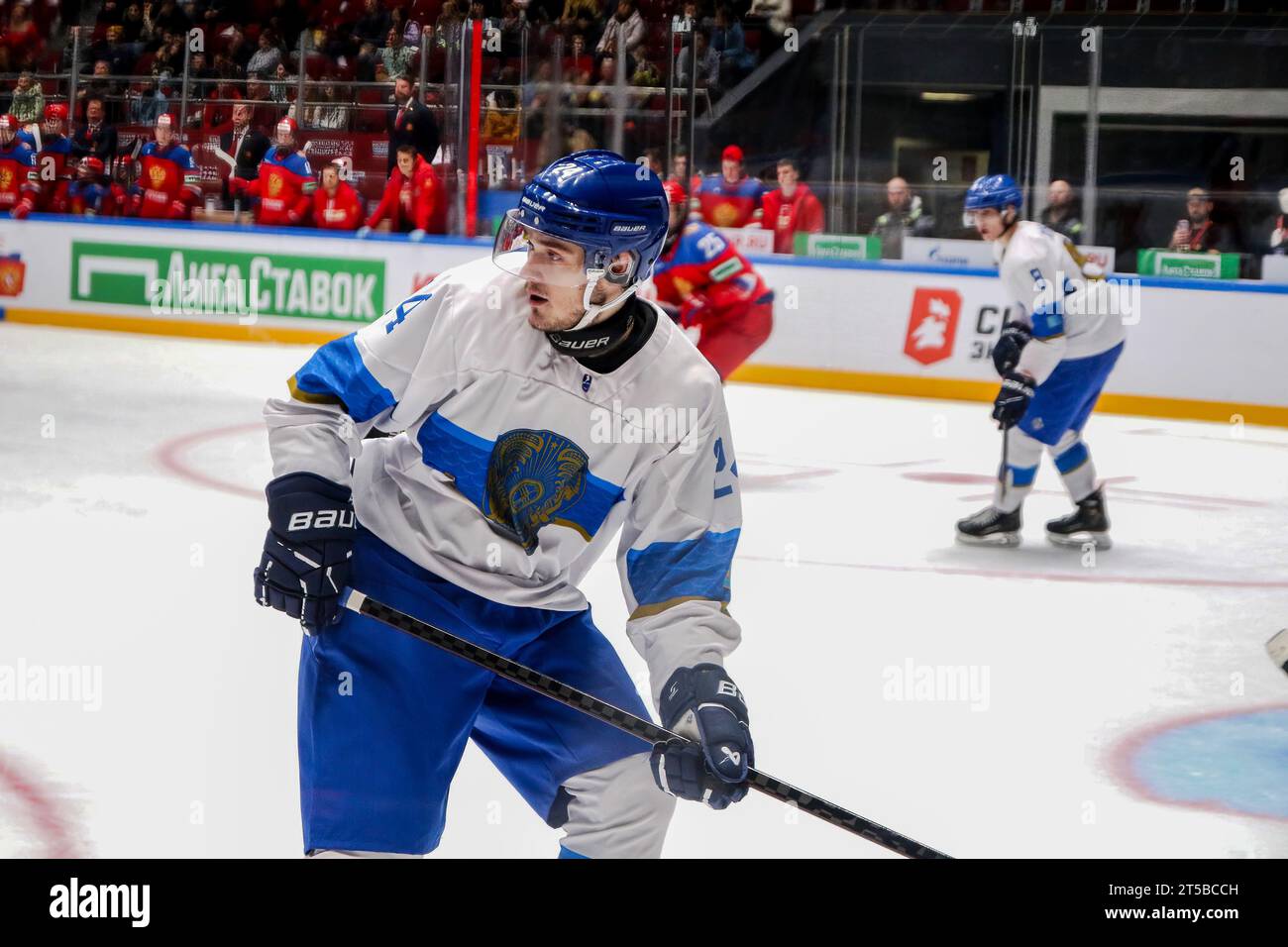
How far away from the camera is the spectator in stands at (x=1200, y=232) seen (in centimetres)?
901

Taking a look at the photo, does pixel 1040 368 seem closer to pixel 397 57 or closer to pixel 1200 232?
pixel 1200 232

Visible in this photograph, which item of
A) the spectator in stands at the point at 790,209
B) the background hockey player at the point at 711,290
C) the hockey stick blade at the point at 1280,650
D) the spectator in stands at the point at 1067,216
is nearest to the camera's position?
the hockey stick blade at the point at 1280,650

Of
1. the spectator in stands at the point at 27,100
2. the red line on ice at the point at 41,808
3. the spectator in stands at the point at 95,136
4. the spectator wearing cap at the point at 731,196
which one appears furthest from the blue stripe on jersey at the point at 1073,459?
the spectator in stands at the point at 27,100

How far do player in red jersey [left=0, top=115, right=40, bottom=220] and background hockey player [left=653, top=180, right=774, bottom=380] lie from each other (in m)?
6.40

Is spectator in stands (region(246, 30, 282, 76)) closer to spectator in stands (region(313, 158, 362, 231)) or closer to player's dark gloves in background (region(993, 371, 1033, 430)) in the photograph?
spectator in stands (region(313, 158, 362, 231))

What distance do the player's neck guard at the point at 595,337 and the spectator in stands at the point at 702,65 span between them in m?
8.11

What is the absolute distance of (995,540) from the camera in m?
5.88

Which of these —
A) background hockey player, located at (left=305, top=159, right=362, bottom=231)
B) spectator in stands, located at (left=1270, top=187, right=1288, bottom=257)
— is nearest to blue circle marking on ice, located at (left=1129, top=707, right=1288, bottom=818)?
spectator in stands, located at (left=1270, top=187, right=1288, bottom=257)

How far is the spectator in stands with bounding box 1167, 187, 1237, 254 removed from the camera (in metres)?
9.01

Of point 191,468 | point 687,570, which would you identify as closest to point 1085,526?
point 191,468

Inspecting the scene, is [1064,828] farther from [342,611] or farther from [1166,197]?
[1166,197]

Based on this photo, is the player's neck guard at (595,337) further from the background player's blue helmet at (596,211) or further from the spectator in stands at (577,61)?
the spectator in stands at (577,61)

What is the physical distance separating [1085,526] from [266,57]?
25.6 feet

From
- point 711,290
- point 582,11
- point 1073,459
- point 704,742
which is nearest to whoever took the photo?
point 704,742
